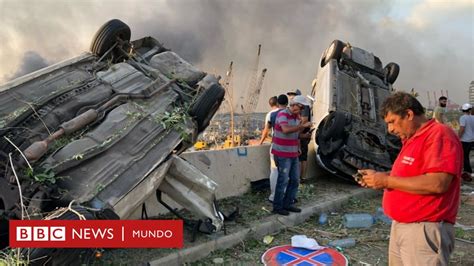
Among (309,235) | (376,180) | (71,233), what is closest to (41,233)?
(71,233)

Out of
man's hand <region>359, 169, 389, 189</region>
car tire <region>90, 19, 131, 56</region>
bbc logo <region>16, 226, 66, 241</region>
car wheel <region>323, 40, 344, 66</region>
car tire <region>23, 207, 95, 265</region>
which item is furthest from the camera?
car wheel <region>323, 40, 344, 66</region>

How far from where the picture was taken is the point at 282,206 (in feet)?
18.5

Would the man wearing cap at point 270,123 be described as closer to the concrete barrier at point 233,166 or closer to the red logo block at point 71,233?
the concrete barrier at point 233,166

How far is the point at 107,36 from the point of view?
4.70 m

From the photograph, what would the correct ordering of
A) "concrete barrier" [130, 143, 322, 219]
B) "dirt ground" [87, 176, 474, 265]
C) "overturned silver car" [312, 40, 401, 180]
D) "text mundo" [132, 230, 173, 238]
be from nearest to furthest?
"text mundo" [132, 230, 173, 238]
"dirt ground" [87, 176, 474, 265]
"concrete barrier" [130, 143, 322, 219]
"overturned silver car" [312, 40, 401, 180]

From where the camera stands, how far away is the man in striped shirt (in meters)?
5.57

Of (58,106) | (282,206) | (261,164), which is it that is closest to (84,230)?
(58,106)

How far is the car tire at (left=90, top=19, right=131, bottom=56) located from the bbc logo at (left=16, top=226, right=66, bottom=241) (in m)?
2.46

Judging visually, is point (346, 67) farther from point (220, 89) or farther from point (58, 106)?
point (58, 106)

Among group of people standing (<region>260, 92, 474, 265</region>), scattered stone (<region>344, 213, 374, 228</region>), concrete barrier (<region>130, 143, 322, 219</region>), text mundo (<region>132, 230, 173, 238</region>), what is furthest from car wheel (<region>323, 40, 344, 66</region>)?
group of people standing (<region>260, 92, 474, 265</region>)

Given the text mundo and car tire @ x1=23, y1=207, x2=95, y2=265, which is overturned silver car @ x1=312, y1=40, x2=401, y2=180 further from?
car tire @ x1=23, y1=207, x2=95, y2=265

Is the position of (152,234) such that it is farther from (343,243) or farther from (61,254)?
(343,243)

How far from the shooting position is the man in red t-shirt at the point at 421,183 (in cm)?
235

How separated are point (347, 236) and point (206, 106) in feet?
8.20
